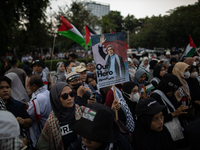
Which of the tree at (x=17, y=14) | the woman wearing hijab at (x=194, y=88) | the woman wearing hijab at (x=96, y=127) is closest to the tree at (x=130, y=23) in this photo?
the tree at (x=17, y=14)

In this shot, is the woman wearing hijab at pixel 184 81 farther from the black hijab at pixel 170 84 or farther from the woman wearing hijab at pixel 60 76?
the woman wearing hijab at pixel 60 76

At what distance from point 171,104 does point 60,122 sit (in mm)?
2100

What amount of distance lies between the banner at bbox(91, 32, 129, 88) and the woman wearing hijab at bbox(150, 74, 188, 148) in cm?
83

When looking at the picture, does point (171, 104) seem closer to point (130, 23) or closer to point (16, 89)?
point (16, 89)

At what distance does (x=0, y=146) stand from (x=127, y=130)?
1832mm

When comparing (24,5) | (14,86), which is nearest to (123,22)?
(24,5)

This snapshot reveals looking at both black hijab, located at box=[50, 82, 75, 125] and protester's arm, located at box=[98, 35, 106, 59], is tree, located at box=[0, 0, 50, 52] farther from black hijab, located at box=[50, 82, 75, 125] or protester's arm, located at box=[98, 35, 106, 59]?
black hijab, located at box=[50, 82, 75, 125]

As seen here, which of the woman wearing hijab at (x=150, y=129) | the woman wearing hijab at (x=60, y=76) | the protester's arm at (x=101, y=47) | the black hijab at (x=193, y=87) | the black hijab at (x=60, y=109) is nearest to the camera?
→ the woman wearing hijab at (x=150, y=129)

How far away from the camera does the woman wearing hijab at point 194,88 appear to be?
4.12 metres

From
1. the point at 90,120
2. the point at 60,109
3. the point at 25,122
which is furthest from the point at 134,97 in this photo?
the point at 25,122

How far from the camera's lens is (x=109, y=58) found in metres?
2.84

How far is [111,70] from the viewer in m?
2.84

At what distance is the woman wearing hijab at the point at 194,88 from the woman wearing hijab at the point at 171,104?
1.36 m

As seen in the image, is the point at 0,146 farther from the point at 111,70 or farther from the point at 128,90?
the point at 128,90
